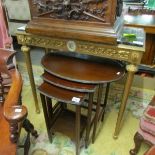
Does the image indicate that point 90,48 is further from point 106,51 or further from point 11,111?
point 11,111

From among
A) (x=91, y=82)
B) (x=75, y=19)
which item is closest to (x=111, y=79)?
(x=91, y=82)

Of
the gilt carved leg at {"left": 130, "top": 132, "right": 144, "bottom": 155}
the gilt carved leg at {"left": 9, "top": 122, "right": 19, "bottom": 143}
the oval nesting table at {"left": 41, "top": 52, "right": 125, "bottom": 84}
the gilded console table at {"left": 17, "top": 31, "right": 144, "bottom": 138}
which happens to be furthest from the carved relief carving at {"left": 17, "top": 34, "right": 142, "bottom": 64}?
the gilt carved leg at {"left": 9, "top": 122, "right": 19, "bottom": 143}

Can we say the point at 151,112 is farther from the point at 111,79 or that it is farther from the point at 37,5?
the point at 37,5

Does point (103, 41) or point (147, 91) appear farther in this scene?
point (147, 91)

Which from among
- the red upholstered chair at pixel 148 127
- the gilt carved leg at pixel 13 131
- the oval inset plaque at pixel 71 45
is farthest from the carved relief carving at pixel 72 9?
the gilt carved leg at pixel 13 131

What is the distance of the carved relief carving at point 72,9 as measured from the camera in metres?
1.07

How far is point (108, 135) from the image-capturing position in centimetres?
154

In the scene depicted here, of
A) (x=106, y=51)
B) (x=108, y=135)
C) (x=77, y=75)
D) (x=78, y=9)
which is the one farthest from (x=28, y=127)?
(x=78, y=9)

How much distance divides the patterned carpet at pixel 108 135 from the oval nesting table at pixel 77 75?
17 cm

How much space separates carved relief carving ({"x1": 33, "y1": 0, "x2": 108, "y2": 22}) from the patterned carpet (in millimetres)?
940

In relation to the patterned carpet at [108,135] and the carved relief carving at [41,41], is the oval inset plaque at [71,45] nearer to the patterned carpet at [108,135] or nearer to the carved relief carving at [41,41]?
the carved relief carving at [41,41]

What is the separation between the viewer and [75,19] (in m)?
1.15

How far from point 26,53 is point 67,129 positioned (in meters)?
0.66

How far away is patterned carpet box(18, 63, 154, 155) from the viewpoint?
1413mm
